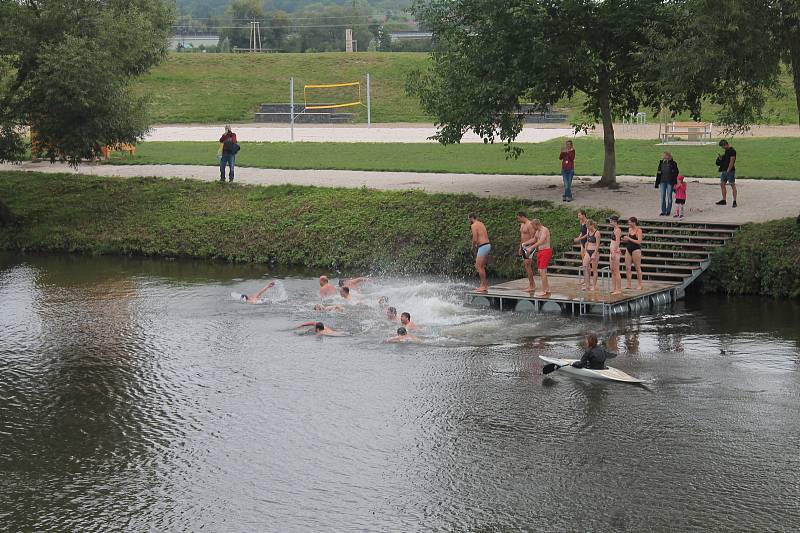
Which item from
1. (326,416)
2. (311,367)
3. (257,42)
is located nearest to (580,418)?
(326,416)

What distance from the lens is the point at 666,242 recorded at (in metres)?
28.4

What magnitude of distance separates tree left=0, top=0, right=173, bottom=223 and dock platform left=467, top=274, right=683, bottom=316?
15887 mm

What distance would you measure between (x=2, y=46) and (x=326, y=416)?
74.1 feet

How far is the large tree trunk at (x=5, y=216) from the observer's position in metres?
38.8

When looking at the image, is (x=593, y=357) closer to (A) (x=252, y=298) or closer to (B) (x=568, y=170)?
(A) (x=252, y=298)

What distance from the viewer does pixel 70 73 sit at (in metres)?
34.5

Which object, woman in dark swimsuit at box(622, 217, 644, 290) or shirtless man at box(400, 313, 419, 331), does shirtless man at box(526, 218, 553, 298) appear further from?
shirtless man at box(400, 313, 419, 331)

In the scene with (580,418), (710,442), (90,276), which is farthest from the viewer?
(90,276)

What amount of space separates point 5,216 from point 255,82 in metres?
37.9

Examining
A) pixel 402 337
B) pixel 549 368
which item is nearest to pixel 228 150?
pixel 402 337

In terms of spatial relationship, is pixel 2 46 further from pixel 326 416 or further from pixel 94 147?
pixel 326 416

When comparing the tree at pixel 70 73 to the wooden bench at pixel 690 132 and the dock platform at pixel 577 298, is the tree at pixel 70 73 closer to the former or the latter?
the dock platform at pixel 577 298

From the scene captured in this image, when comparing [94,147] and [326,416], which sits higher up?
[94,147]

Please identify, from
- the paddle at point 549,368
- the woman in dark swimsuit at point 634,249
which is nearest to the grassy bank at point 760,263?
the woman in dark swimsuit at point 634,249
